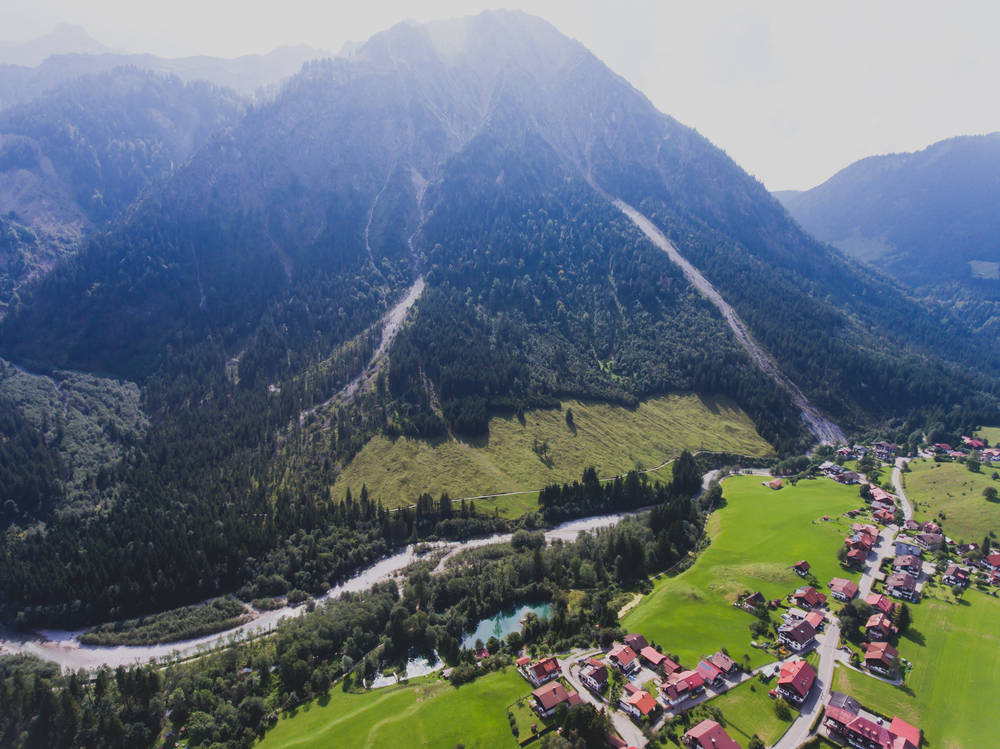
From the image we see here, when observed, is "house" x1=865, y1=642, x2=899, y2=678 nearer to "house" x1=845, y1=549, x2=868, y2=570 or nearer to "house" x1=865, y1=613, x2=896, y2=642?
"house" x1=865, y1=613, x2=896, y2=642

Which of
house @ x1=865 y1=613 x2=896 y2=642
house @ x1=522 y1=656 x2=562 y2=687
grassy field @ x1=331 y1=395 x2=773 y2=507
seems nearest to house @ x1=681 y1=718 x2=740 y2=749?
house @ x1=522 y1=656 x2=562 y2=687

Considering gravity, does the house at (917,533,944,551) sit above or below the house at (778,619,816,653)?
below

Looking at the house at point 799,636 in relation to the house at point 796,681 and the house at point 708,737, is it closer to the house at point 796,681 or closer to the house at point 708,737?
the house at point 796,681

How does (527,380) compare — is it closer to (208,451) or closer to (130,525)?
(208,451)

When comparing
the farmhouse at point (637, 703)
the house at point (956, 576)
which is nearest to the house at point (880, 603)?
the house at point (956, 576)

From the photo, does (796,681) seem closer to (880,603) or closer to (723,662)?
(723,662)

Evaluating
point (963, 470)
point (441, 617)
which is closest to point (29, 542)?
point (441, 617)
